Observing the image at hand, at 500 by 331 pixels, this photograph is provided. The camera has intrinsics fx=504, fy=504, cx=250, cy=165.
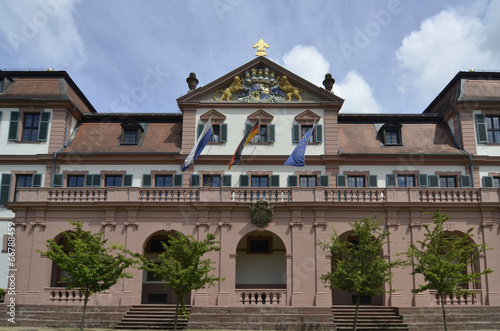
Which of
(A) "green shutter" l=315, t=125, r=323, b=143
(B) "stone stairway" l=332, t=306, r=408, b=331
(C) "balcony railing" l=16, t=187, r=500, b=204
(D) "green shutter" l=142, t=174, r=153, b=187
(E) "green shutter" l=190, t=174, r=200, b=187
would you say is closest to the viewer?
(B) "stone stairway" l=332, t=306, r=408, b=331

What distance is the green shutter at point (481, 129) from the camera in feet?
120

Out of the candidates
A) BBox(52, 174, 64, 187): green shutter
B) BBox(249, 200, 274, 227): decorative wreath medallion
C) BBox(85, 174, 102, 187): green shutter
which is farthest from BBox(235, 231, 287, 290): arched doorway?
BBox(52, 174, 64, 187): green shutter

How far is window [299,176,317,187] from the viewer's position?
3569 centimetres

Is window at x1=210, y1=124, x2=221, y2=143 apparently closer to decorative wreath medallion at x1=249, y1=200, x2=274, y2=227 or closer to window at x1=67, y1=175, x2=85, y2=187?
decorative wreath medallion at x1=249, y1=200, x2=274, y2=227

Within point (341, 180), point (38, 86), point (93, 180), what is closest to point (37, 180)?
point (93, 180)

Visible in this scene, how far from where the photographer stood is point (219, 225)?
29109mm

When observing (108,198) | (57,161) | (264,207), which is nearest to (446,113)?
(264,207)

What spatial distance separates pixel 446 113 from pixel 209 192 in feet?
67.5

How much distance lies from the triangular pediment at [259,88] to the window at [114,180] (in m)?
6.88

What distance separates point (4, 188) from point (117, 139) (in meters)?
8.50

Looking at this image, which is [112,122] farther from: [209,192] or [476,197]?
[476,197]

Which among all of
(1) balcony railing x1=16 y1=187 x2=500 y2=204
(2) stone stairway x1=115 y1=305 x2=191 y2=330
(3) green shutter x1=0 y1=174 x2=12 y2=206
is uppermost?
(3) green shutter x1=0 y1=174 x2=12 y2=206

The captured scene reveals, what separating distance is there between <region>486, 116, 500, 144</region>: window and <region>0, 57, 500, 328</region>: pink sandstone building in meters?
0.08

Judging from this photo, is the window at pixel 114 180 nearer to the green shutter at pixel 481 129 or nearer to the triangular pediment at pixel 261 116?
the triangular pediment at pixel 261 116
